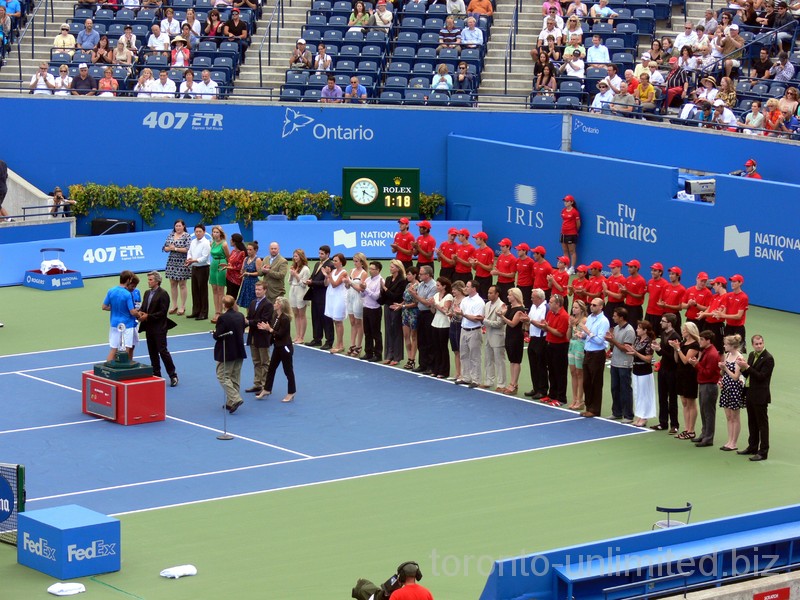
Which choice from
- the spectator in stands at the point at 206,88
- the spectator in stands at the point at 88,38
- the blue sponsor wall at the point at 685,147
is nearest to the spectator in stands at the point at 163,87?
the spectator in stands at the point at 206,88

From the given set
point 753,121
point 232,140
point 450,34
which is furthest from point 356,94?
point 753,121

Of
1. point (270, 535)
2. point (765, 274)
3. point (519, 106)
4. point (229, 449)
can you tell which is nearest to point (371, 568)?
point (270, 535)

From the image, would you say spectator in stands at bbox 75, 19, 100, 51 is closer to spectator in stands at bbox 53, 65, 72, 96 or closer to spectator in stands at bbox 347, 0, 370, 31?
spectator in stands at bbox 53, 65, 72, 96

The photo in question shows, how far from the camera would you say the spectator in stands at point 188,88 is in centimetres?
3706

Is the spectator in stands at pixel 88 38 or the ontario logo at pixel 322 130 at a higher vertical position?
the spectator in stands at pixel 88 38

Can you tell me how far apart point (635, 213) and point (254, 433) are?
12548mm

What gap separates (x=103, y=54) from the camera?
38531 mm

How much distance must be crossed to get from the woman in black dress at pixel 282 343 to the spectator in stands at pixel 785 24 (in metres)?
16.0

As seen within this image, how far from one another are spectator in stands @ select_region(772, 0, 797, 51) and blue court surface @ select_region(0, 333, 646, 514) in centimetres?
1405

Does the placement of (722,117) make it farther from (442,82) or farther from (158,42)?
(158,42)

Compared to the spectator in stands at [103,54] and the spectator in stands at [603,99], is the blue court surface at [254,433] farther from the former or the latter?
the spectator in stands at [103,54]

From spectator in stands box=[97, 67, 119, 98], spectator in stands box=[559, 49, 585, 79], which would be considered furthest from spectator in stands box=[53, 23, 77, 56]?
spectator in stands box=[559, 49, 585, 79]

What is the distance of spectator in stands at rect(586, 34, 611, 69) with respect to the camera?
37519mm

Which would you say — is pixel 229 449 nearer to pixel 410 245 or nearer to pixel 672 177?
pixel 410 245
